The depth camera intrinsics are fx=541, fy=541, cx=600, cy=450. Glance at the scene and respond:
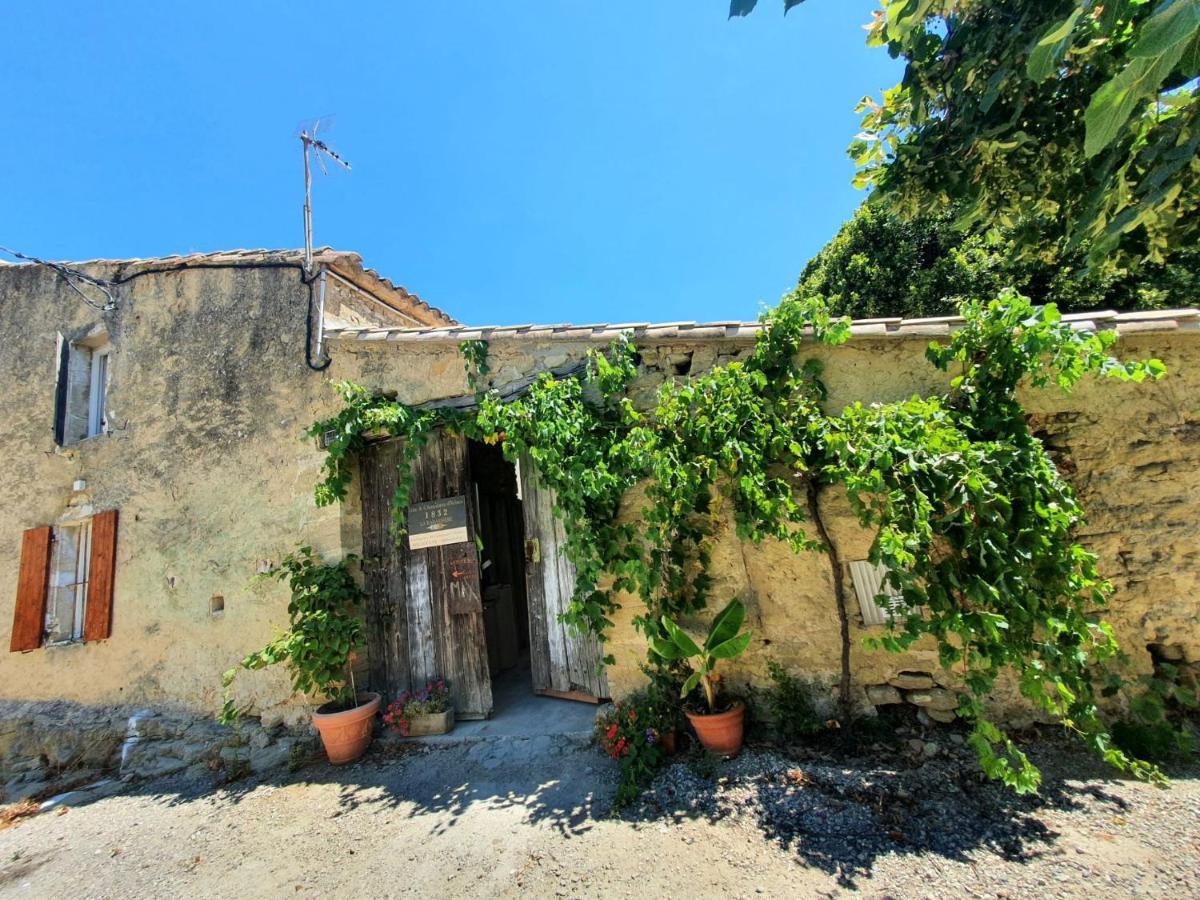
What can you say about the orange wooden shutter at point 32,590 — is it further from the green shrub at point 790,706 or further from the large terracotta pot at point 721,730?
the green shrub at point 790,706

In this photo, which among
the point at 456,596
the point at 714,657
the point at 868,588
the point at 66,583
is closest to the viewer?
the point at 714,657

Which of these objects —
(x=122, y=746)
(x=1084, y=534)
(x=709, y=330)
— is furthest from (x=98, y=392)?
(x=1084, y=534)

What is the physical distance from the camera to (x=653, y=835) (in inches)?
114

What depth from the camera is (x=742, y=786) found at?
3.15 m

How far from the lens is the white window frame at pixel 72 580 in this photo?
5832mm

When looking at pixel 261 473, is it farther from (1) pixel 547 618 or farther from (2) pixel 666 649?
(2) pixel 666 649

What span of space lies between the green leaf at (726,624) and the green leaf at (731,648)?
0.22 feet

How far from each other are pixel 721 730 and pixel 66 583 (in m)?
7.10

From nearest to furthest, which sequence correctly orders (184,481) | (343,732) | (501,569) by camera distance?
(343,732)
(184,481)
(501,569)

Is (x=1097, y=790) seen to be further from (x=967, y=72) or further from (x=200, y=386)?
(x=200, y=386)

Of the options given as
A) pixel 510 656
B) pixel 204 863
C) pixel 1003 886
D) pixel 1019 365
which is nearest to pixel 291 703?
pixel 204 863

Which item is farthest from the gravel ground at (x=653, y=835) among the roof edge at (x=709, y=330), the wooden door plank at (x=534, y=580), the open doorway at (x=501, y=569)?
the roof edge at (x=709, y=330)

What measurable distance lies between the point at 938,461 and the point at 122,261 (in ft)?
28.1

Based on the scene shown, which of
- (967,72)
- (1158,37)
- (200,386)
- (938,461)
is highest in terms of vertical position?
(967,72)
